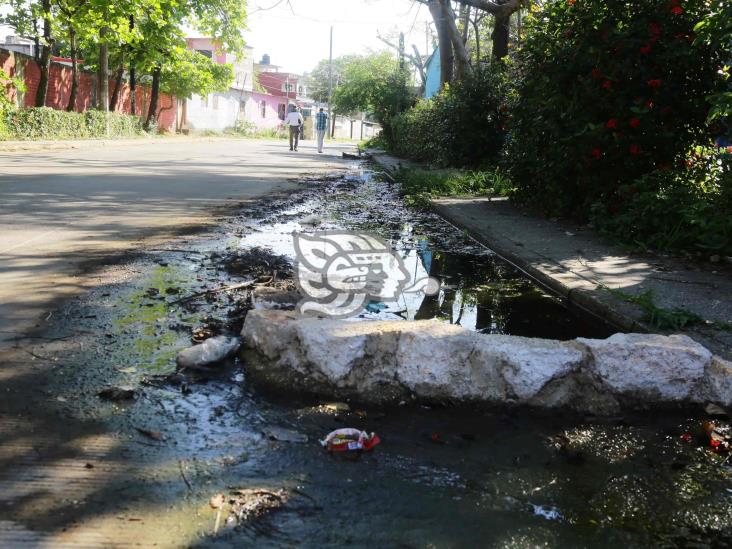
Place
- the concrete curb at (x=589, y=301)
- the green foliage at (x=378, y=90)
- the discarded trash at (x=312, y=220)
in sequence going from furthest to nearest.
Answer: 1. the green foliage at (x=378, y=90)
2. the discarded trash at (x=312, y=220)
3. the concrete curb at (x=589, y=301)

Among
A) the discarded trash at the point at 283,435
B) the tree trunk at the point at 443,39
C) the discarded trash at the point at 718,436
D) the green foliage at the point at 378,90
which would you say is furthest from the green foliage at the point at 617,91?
the green foliage at the point at 378,90

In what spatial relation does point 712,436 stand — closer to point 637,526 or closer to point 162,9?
point 637,526

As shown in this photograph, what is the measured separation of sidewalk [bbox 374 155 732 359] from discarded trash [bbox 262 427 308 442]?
2.40 m

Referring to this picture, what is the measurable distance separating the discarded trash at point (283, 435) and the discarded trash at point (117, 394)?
0.64 metres

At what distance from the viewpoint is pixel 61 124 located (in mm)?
25141

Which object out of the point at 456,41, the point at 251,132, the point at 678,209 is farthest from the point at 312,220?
the point at 251,132

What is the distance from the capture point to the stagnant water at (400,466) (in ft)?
7.05

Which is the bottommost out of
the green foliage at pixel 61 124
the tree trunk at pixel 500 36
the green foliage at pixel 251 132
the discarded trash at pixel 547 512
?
the discarded trash at pixel 547 512

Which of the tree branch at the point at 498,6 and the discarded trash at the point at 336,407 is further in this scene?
the tree branch at the point at 498,6

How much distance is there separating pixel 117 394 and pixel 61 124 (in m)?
25.0

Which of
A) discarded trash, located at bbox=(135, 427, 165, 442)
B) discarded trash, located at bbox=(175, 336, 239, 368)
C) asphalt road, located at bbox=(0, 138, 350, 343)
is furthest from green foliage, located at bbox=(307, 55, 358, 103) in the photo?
discarded trash, located at bbox=(135, 427, 165, 442)

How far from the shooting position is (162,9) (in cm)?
3014

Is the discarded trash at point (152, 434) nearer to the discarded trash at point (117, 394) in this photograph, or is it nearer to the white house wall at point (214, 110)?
the discarded trash at point (117, 394)

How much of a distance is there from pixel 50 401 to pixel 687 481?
2527 millimetres
